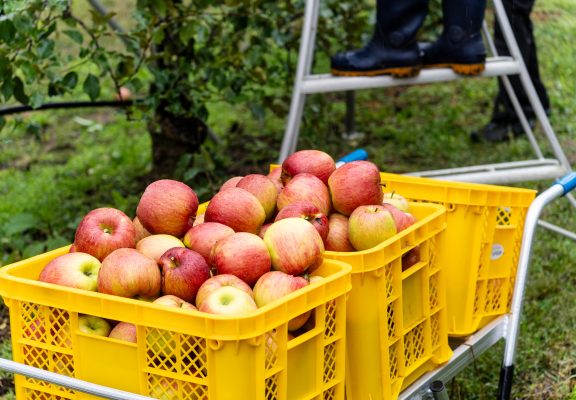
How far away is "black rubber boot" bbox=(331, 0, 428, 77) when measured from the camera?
132 inches

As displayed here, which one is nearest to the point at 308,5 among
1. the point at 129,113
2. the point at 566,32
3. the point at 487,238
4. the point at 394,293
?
the point at 129,113

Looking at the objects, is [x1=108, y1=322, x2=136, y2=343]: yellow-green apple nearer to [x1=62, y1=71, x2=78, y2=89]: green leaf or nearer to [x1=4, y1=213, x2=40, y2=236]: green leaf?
[x1=62, y1=71, x2=78, y2=89]: green leaf

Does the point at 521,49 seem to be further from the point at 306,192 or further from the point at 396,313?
the point at 396,313

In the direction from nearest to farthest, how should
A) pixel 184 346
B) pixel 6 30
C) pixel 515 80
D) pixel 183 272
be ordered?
pixel 184 346
pixel 183 272
pixel 6 30
pixel 515 80

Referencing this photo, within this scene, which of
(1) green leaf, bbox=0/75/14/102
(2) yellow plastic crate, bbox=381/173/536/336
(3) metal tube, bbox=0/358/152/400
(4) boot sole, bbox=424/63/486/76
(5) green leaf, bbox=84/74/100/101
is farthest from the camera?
(5) green leaf, bbox=84/74/100/101

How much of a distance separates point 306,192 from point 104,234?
497mm

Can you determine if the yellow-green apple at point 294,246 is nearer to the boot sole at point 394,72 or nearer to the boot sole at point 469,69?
the boot sole at point 394,72

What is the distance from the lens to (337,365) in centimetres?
199

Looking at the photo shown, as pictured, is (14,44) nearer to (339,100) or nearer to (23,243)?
(23,243)

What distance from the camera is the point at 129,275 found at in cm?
190

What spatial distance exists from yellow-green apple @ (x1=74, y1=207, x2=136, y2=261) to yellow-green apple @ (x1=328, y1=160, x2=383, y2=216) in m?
0.52

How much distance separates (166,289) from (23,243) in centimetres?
216

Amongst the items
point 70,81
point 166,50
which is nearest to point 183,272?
point 70,81

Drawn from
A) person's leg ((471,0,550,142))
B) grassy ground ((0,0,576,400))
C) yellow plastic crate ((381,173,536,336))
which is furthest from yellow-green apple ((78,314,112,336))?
person's leg ((471,0,550,142))
